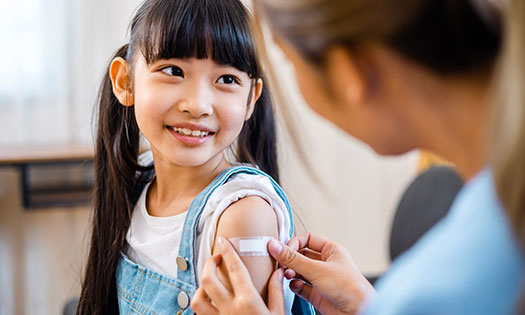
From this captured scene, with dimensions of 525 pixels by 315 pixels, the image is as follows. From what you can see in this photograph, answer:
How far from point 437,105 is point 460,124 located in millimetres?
28

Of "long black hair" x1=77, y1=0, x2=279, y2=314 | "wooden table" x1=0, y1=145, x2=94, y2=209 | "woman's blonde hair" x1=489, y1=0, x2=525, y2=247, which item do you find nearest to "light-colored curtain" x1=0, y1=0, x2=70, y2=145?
"wooden table" x1=0, y1=145, x2=94, y2=209

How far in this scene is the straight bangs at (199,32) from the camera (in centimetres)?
99

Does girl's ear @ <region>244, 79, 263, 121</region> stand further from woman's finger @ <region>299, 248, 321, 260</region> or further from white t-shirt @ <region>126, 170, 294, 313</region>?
woman's finger @ <region>299, 248, 321, 260</region>

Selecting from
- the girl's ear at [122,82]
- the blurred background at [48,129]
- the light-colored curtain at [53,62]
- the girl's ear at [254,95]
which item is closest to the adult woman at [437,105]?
the girl's ear at [254,95]

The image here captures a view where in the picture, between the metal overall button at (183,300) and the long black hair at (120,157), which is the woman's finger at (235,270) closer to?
the metal overall button at (183,300)

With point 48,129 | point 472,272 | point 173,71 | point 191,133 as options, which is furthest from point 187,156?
point 48,129

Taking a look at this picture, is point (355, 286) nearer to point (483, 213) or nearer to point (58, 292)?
point (483, 213)

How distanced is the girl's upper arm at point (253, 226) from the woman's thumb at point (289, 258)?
0.7 inches

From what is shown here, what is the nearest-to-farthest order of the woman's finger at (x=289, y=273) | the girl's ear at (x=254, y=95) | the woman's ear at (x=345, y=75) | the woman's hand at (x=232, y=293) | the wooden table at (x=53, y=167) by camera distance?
the woman's ear at (x=345, y=75)
the woman's hand at (x=232, y=293)
the woman's finger at (x=289, y=273)
the girl's ear at (x=254, y=95)
the wooden table at (x=53, y=167)

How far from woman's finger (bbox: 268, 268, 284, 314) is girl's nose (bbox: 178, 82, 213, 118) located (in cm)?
28

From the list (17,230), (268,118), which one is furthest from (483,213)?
(17,230)

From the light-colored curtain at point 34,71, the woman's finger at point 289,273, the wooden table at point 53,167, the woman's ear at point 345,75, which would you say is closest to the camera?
the woman's ear at point 345,75

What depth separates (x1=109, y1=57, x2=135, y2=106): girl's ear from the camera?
1136 mm

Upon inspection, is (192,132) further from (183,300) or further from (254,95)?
→ (183,300)
